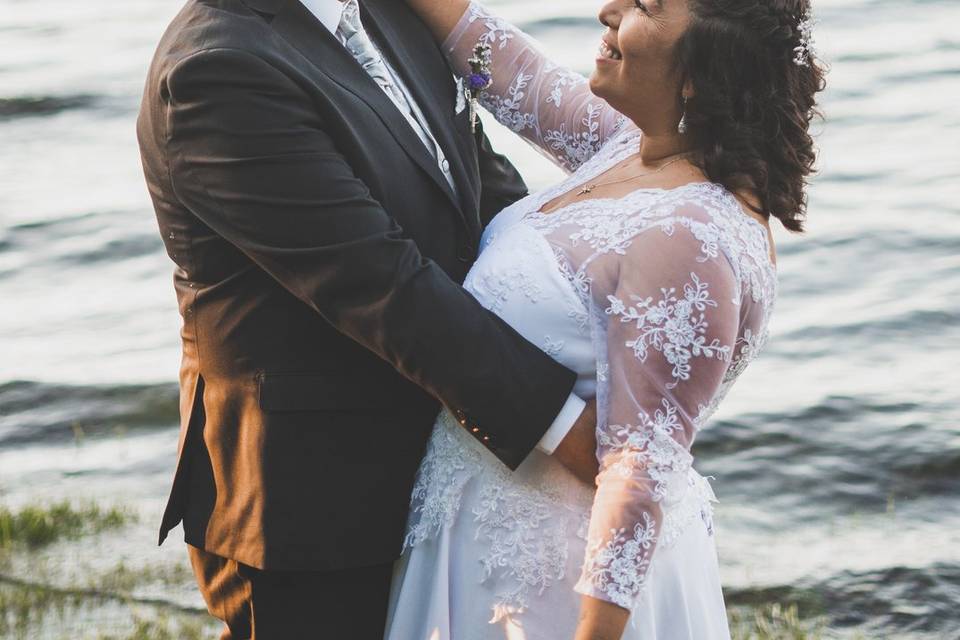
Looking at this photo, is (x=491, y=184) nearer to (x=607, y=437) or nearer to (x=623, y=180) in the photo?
(x=623, y=180)

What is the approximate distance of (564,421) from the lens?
104 inches

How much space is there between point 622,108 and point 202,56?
0.84 metres

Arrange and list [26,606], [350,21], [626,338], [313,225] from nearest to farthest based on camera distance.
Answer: [313,225]
[626,338]
[350,21]
[26,606]

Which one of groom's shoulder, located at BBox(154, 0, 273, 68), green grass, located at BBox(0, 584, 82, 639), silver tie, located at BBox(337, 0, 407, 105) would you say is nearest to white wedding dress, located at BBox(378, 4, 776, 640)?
silver tie, located at BBox(337, 0, 407, 105)

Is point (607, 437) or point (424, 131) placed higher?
point (424, 131)

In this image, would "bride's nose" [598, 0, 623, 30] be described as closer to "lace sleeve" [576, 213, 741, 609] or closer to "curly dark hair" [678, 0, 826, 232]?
"curly dark hair" [678, 0, 826, 232]

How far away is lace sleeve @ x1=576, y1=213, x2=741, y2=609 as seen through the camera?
255 centimetres

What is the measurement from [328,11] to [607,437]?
1.00 meters

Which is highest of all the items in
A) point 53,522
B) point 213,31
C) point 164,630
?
point 213,31

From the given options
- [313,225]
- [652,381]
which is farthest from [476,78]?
[652,381]

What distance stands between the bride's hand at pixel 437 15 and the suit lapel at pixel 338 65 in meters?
0.52

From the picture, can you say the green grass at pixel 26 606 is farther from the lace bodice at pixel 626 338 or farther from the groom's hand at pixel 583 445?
the groom's hand at pixel 583 445

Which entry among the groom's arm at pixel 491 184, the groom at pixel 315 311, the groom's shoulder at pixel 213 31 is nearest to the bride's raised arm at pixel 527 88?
the groom's arm at pixel 491 184

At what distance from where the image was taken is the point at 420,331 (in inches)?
98.7
